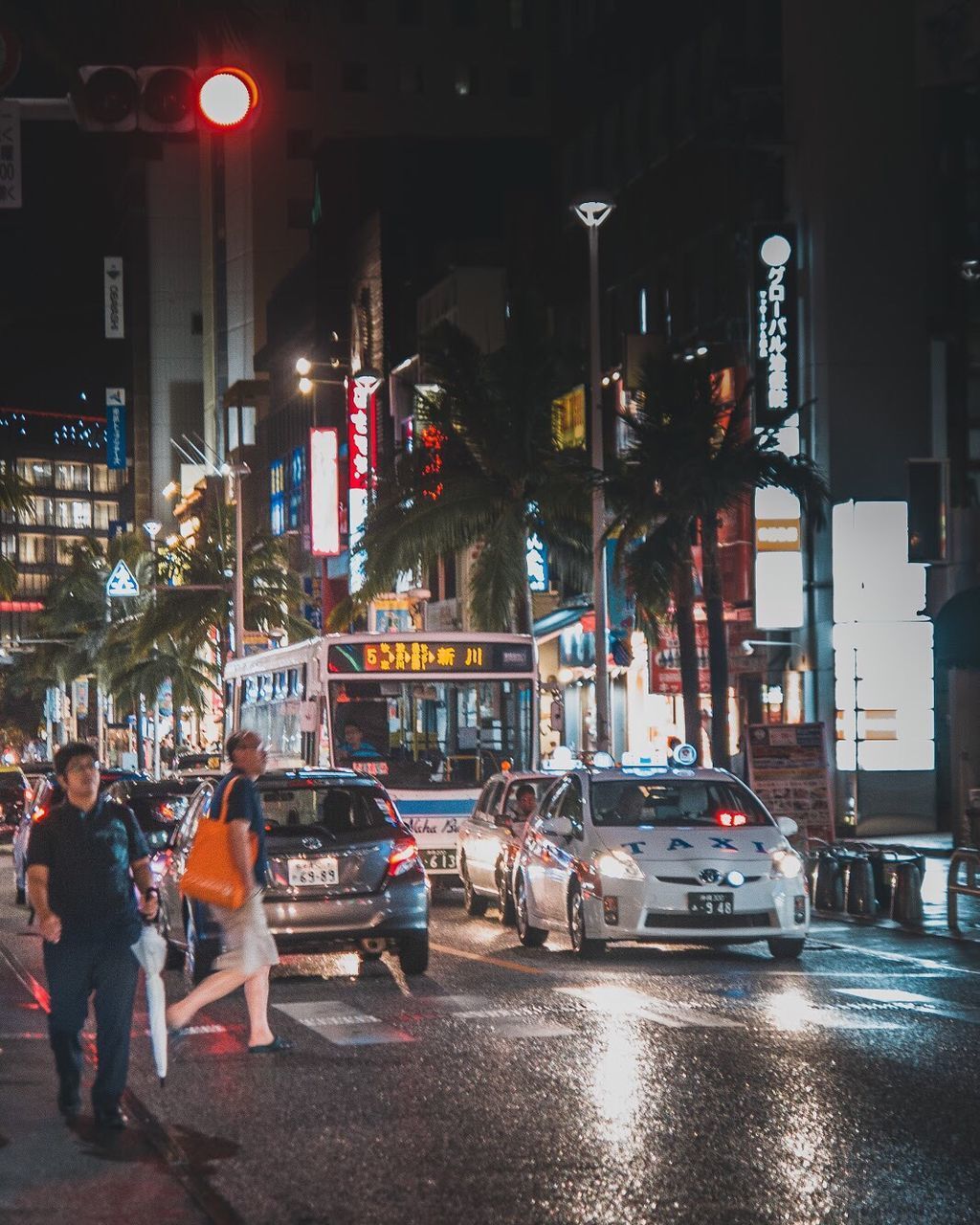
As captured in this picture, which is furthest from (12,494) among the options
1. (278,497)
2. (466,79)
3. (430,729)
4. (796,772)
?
(466,79)

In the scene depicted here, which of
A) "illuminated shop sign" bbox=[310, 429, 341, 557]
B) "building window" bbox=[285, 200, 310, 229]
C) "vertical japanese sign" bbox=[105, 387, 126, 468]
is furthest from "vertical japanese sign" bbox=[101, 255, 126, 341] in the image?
"illuminated shop sign" bbox=[310, 429, 341, 557]

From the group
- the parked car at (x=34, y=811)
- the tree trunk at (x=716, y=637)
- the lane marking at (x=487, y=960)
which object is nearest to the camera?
the lane marking at (x=487, y=960)

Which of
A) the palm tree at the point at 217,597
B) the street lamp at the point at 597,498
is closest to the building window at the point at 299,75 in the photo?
the palm tree at the point at 217,597

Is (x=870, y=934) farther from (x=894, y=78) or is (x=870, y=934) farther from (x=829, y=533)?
(x=894, y=78)

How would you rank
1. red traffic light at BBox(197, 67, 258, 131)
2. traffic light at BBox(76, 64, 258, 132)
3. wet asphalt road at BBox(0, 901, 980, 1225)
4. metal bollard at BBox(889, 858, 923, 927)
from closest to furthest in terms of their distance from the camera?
wet asphalt road at BBox(0, 901, 980, 1225), red traffic light at BBox(197, 67, 258, 131), traffic light at BBox(76, 64, 258, 132), metal bollard at BBox(889, 858, 923, 927)

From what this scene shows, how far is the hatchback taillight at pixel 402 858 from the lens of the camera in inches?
644

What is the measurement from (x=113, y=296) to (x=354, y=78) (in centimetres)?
5530

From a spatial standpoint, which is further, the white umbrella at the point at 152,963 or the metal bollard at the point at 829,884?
the metal bollard at the point at 829,884

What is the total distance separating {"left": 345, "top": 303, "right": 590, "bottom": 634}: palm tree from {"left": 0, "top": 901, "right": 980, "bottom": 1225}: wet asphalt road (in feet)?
70.9

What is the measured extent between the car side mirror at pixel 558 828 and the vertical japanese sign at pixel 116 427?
469 feet

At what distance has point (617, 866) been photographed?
17.7 m

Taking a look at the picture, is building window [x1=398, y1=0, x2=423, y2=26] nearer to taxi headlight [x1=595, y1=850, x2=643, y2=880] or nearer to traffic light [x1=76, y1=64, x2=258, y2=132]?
taxi headlight [x1=595, y1=850, x2=643, y2=880]

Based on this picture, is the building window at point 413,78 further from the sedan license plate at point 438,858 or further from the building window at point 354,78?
the sedan license plate at point 438,858

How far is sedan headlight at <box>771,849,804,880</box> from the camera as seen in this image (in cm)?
1772
